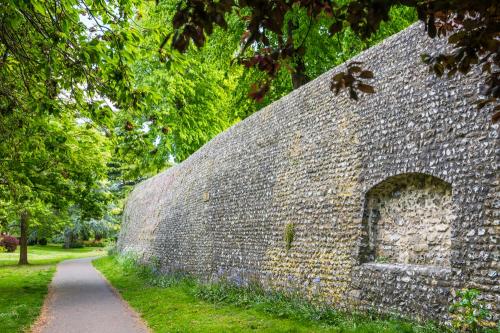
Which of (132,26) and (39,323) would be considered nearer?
(132,26)

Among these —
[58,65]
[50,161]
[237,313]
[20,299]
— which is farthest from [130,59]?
[20,299]

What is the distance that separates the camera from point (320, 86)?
32.8 ft

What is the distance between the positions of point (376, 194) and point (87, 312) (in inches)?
271

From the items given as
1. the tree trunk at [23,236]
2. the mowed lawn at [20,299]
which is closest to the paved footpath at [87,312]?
the mowed lawn at [20,299]

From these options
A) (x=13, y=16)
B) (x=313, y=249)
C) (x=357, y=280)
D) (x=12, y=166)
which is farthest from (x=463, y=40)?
(x=12, y=166)

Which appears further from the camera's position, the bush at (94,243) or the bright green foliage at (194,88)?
the bush at (94,243)

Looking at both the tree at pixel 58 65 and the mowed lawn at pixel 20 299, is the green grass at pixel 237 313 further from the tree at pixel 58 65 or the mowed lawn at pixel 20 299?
the tree at pixel 58 65

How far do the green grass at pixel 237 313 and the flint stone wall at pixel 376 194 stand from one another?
301 mm

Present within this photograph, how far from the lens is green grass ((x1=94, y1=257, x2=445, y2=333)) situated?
23.3 feet

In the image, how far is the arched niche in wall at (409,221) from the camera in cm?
675

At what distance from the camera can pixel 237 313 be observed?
30.0ft

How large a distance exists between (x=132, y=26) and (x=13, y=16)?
62.1 inches

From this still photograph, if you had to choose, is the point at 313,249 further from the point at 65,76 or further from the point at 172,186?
the point at 172,186

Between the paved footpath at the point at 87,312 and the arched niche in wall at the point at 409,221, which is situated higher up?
the arched niche in wall at the point at 409,221
